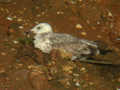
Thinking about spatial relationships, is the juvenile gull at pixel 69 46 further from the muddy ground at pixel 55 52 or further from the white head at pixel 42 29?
the white head at pixel 42 29

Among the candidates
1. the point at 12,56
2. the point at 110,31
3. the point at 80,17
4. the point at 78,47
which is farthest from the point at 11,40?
the point at 110,31

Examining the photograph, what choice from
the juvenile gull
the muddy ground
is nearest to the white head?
the muddy ground

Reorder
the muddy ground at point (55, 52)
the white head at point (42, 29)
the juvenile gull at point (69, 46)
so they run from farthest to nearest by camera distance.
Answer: the white head at point (42, 29), the juvenile gull at point (69, 46), the muddy ground at point (55, 52)

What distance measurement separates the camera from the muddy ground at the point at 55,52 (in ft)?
11.4

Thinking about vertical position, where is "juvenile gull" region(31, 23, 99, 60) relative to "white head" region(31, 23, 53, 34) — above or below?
below

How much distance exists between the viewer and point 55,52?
412 cm

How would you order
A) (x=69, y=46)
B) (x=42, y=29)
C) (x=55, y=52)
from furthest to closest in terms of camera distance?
(x=42, y=29) → (x=69, y=46) → (x=55, y=52)

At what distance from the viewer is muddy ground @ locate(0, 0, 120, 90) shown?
3475 mm

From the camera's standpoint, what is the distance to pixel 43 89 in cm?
329

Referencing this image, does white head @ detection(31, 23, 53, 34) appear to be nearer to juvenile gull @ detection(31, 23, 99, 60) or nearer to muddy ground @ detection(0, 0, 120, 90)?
muddy ground @ detection(0, 0, 120, 90)

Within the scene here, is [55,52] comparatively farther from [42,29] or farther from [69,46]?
[42,29]

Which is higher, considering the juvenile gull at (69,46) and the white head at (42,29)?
A: the white head at (42,29)

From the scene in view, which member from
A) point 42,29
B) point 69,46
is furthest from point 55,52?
point 42,29

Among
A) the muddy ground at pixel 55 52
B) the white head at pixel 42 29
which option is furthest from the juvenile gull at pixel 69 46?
the white head at pixel 42 29
